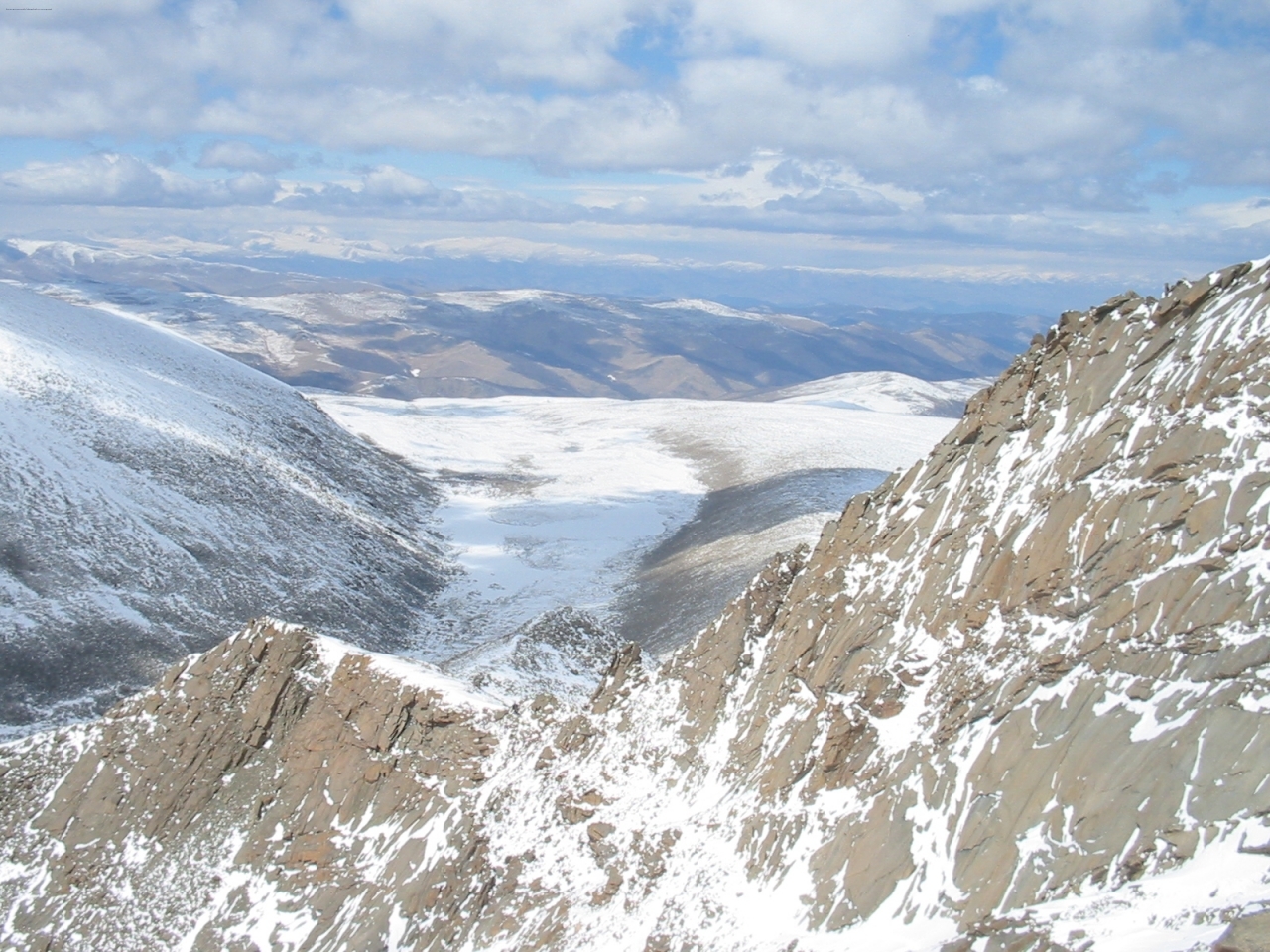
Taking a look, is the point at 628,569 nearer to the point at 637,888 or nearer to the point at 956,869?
the point at 637,888

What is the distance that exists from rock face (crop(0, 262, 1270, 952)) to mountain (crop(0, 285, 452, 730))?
49.6ft

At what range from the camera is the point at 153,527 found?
149ft

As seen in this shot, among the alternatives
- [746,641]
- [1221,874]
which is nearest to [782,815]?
[746,641]

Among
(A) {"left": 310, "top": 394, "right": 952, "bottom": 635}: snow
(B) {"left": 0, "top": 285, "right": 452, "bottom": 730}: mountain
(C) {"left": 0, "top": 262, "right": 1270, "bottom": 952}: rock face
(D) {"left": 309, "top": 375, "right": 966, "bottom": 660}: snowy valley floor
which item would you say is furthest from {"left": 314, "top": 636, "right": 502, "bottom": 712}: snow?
(A) {"left": 310, "top": 394, "right": 952, "bottom": 635}: snow

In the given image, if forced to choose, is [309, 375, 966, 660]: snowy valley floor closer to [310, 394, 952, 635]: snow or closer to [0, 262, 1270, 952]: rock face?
[310, 394, 952, 635]: snow

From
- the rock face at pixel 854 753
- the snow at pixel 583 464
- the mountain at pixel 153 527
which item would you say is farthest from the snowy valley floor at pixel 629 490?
the rock face at pixel 854 753

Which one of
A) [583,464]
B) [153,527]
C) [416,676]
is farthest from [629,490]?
[416,676]

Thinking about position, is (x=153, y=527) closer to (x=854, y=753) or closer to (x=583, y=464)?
(x=854, y=753)

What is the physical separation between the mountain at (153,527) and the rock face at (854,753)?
15129mm

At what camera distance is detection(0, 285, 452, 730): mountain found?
3641cm

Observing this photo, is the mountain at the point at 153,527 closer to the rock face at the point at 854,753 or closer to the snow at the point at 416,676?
the rock face at the point at 854,753

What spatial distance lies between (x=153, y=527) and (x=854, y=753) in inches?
1661

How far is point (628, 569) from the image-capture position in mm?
59344

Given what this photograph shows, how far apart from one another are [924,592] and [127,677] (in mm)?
32881
